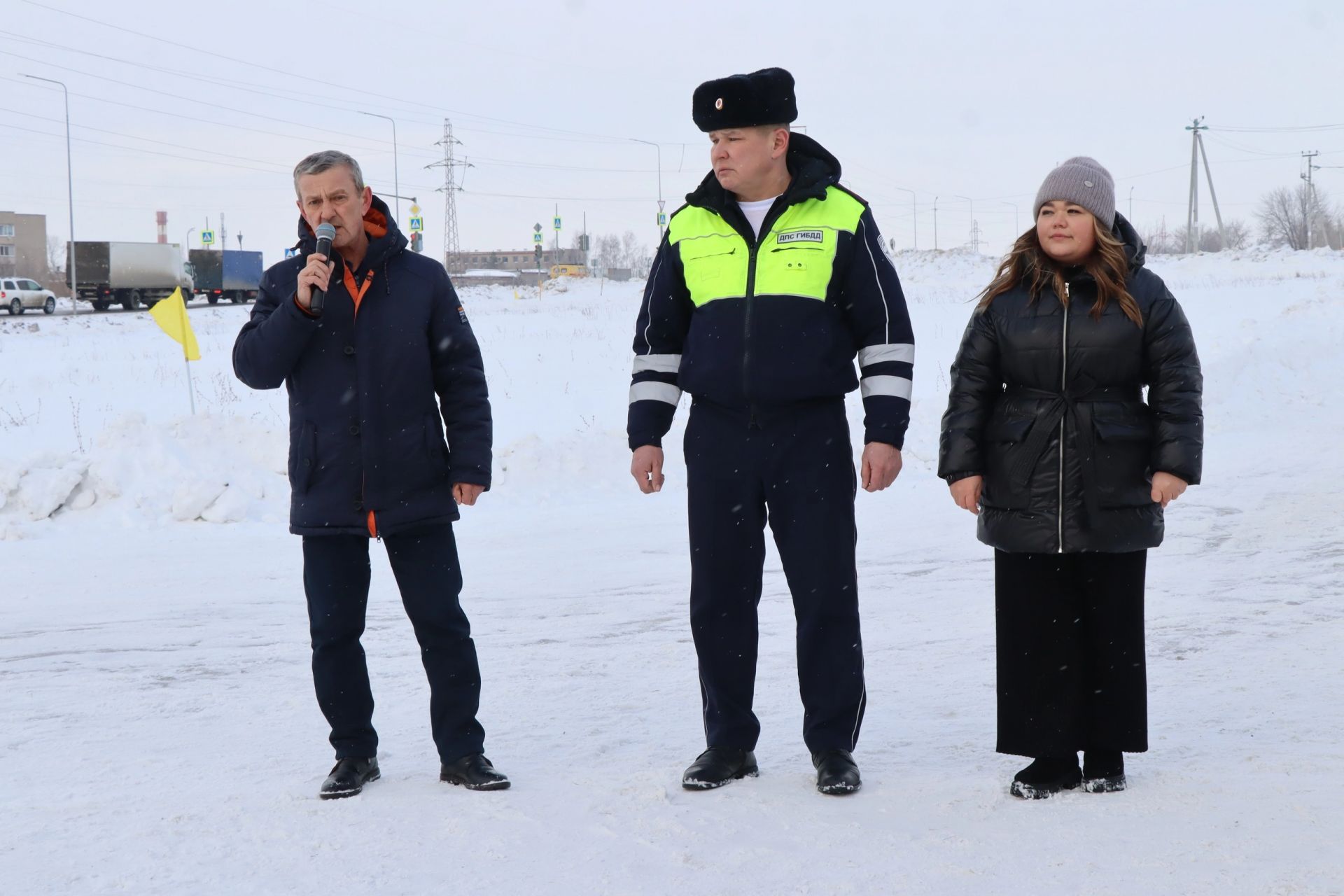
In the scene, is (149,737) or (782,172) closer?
(782,172)

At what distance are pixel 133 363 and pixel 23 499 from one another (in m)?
9.86

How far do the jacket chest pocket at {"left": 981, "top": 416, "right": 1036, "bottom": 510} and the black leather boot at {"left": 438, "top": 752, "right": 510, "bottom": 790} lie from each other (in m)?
1.64

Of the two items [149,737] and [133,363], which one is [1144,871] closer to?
[149,737]

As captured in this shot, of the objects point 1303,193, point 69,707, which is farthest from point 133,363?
point 1303,193

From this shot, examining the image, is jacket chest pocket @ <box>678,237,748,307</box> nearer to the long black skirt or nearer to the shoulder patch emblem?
the shoulder patch emblem

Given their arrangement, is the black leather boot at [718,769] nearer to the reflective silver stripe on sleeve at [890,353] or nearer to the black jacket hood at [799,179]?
the reflective silver stripe on sleeve at [890,353]

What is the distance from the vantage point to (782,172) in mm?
3770

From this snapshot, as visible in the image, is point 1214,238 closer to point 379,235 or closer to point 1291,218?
point 1291,218

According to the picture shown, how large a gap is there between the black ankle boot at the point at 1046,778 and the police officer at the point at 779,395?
0.49 metres

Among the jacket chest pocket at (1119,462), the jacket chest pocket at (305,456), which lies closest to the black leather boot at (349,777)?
the jacket chest pocket at (305,456)

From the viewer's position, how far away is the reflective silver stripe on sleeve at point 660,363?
3885mm

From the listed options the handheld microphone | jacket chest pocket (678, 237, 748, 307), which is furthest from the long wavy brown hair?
the handheld microphone

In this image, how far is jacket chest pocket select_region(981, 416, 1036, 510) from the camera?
3.42 meters

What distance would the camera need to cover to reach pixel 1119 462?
335cm
